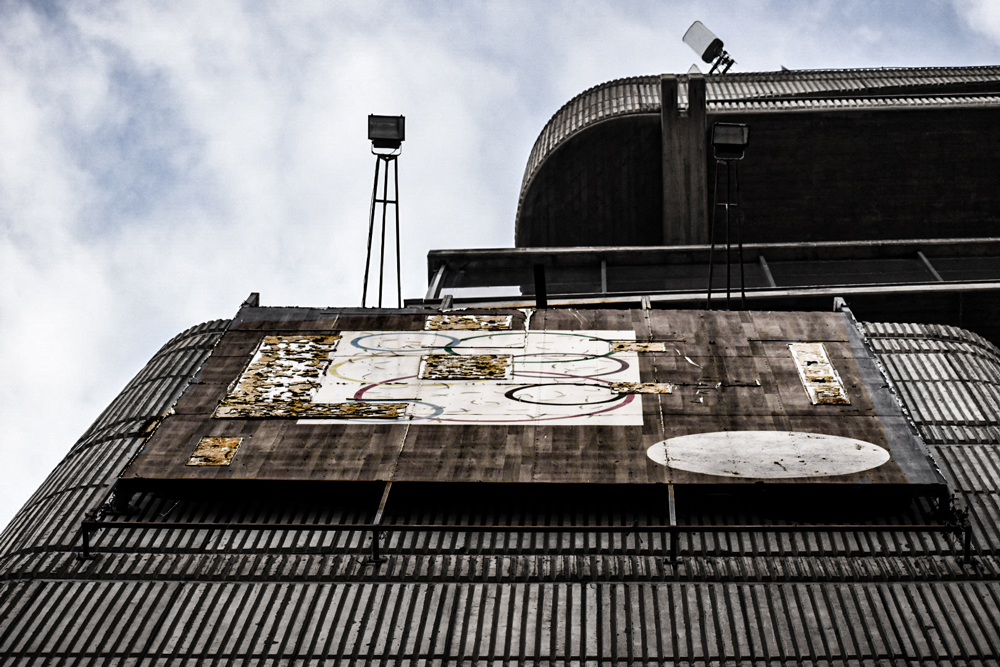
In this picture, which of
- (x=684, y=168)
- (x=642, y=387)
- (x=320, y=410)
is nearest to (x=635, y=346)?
(x=642, y=387)

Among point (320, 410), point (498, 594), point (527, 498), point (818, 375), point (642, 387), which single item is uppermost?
point (818, 375)

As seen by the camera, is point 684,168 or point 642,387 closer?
point 642,387

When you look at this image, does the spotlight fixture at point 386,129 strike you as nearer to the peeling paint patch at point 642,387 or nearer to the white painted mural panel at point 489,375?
the white painted mural panel at point 489,375

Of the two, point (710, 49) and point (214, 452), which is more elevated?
point (710, 49)

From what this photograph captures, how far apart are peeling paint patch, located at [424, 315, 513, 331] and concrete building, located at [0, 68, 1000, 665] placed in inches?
3.5

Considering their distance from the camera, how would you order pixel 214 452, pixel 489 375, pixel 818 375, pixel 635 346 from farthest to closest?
1. pixel 635 346
2. pixel 489 375
3. pixel 818 375
4. pixel 214 452

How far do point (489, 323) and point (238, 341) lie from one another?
564 centimetres

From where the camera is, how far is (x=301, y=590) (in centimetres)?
1953

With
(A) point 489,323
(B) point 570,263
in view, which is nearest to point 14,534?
(A) point 489,323

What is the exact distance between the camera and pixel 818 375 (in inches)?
949

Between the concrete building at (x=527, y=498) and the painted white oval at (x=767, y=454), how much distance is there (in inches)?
2.2

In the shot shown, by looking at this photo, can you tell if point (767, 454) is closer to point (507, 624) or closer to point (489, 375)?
point (489, 375)

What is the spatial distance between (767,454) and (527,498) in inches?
179

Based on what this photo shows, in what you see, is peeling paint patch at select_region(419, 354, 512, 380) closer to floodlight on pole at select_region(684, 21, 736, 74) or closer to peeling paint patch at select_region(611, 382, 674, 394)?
peeling paint patch at select_region(611, 382, 674, 394)
